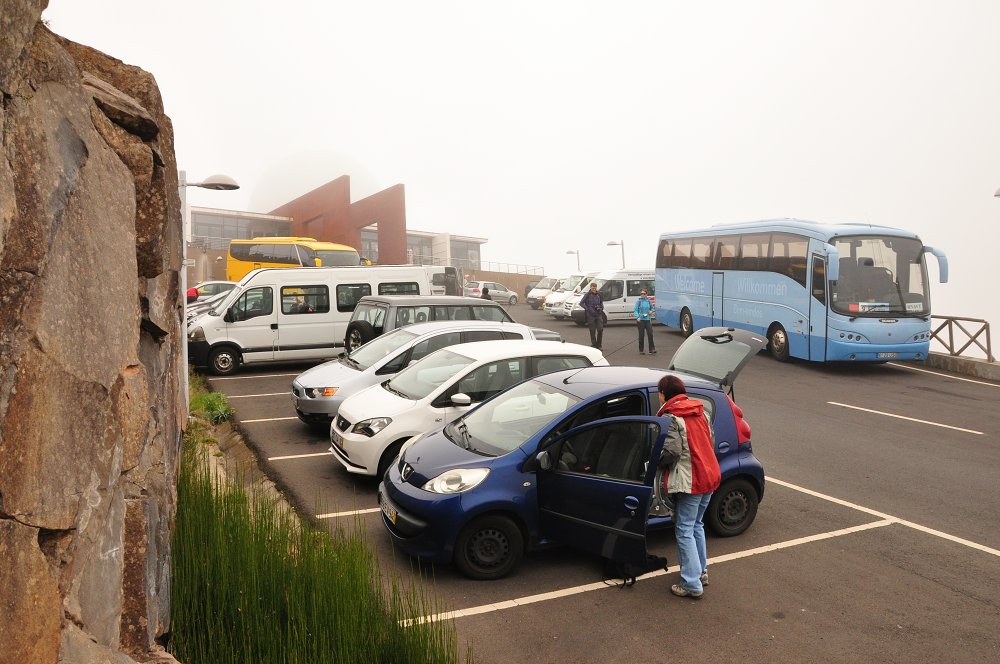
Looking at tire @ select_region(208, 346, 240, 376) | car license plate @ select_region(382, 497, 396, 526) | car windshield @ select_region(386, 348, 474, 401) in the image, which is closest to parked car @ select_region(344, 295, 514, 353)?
tire @ select_region(208, 346, 240, 376)

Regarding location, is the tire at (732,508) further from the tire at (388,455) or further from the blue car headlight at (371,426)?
the blue car headlight at (371,426)

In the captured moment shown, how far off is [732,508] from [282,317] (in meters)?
12.6

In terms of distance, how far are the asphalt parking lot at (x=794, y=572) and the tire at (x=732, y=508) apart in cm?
14

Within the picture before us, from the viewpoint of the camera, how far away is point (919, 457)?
10938mm

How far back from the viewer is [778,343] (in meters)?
21.0

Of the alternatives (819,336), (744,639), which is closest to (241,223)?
(819,336)

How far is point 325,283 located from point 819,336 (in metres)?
11.9

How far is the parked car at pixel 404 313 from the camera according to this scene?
14.6 m

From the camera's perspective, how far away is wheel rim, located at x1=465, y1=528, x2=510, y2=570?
21.2 feet

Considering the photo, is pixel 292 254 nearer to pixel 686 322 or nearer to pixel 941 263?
pixel 686 322

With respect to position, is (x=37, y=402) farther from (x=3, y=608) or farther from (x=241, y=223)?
(x=241, y=223)

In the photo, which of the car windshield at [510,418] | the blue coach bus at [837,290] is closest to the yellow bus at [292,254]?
the blue coach bus at [837,290]

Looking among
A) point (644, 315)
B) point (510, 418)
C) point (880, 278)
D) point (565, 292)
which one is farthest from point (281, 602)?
point (565, 292)

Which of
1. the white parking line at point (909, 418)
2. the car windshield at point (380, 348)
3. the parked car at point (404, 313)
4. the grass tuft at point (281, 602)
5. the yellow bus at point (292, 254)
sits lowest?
the white parking line at point (909, 418)
